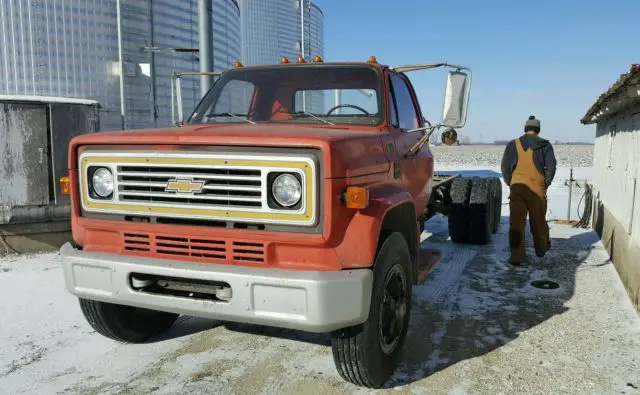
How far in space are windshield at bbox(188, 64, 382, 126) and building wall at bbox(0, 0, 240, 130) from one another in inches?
209

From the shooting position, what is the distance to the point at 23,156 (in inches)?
265

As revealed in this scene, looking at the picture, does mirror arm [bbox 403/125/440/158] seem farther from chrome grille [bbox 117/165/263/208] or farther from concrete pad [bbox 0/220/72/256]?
concrete pad [bbox 0/220/72/256]

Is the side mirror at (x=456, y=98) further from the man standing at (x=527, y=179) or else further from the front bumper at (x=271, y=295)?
the man standing at (x=527, y=179)

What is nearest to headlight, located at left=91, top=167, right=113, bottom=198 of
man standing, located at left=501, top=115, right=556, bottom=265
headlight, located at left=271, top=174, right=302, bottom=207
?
headlight, located at left=271, top=174, right=302, bottom=207

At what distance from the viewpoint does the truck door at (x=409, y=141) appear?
415 centimetres

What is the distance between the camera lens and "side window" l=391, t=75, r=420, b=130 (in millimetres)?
4480

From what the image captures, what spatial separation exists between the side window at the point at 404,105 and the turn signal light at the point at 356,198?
1.70 meters

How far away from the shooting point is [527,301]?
5223 mm

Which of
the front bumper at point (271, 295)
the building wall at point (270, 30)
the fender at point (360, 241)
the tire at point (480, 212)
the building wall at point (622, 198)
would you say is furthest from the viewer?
the building wall at point (270, 30)

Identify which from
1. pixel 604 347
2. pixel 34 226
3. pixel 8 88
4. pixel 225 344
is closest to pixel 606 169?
pixel 604 347

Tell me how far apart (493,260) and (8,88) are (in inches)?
306

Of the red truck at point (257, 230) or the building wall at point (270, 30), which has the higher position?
the building wall at point (270, 30)

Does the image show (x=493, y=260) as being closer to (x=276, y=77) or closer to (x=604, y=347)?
(x=604, y=347)

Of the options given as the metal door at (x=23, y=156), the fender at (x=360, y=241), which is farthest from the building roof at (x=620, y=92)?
the metal door at (x=23, y=156)
